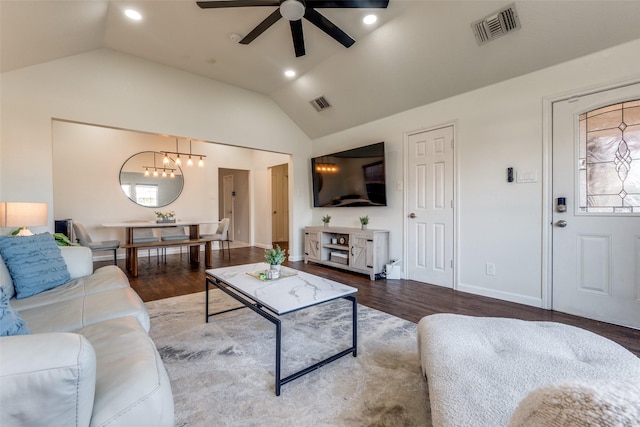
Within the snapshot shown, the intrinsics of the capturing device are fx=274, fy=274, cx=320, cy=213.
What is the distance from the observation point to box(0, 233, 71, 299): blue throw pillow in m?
1.83

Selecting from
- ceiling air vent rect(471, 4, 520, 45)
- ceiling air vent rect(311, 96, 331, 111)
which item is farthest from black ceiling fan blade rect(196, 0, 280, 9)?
ceiling air vent rect(311, 96, 331, 111)

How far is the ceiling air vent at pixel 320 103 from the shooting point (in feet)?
14.9

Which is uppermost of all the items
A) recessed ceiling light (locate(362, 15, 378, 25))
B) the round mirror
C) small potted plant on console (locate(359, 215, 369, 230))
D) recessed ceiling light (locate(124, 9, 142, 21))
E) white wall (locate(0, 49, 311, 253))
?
recessed ceiling light (locate(124, 9, 142, 21))

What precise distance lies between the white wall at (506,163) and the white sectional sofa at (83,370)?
3.39 m

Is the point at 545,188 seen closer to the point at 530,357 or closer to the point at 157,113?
the point at 530,357

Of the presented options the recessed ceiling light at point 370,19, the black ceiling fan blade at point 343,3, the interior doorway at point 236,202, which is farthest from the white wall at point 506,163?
the interior doorway at point 236,202

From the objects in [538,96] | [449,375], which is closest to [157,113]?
[449,375]

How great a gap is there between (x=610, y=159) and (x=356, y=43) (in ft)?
9.42

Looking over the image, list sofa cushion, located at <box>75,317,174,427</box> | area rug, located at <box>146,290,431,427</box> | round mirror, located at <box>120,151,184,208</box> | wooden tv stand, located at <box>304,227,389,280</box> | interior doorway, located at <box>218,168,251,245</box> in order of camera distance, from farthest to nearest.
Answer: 1. interior doorway, located at <box>218,168,251,245</box>
2. round mirror, located at <box>120,151,184,208</box>
3. wooden tv stand, located at <box>304,227,389,280</box>
4. area rug, located at <box>146,290,431,427</box>
5. sofa cushion, located at <box>75,317,174,427</box>

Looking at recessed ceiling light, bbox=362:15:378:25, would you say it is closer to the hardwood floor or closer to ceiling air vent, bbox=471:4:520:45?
ceiling air vent, bbox=471:4:520:45

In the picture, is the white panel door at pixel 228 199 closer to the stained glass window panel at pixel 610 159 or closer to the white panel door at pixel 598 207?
the white panel door at pixel 598 207

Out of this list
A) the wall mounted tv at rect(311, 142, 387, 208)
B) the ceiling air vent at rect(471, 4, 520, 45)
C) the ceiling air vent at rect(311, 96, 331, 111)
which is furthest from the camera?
the ceiling air vent at rect(311, 96, 331, 111)

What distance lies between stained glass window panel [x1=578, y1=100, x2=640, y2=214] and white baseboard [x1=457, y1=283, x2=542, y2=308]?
1035mm

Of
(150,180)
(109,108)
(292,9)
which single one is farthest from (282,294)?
(150,180)
